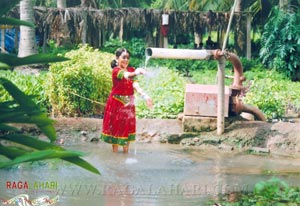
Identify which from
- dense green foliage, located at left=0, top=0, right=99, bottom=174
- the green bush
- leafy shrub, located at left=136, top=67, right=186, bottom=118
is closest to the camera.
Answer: dense green foliage, located at left=0, top=0, right=99, bottom=174

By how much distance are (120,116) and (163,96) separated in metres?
2.68

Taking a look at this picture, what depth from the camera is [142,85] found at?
12258mm

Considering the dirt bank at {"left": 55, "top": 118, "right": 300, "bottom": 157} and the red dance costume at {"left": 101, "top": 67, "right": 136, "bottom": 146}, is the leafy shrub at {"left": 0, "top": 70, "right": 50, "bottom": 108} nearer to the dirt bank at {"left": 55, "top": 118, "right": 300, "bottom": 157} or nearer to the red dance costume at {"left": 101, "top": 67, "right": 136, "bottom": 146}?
the dirt bank at {"left": 55, "top": 118, "right": 300, "bottom": 157}

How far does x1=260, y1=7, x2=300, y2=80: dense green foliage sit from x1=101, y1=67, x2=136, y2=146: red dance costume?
35.0ft

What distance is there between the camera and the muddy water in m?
5.68

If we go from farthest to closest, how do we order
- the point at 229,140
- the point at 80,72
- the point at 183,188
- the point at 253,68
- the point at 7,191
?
1. the point at 253,68
2. the point at 80,72
3. the point at 229,140
4. the point at 183,188
5. the point at 7,191

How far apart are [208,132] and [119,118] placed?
1635mm

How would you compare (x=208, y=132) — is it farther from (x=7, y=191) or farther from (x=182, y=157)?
(x=7, y=191)

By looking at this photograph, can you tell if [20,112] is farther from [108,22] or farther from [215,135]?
[108,22]

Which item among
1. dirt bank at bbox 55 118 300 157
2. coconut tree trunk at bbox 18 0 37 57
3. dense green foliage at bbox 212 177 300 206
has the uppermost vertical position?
coconut tree trunk at bbox 18 0 37 57

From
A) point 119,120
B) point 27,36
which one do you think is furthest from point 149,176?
point 27,36

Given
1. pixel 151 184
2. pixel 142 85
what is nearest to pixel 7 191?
pixel 151 184

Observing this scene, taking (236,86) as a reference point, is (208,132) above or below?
below

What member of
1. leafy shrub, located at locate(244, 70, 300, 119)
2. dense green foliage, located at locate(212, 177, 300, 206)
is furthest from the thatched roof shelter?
dense green foliage, located at locate(212, 177, 300, 206)
